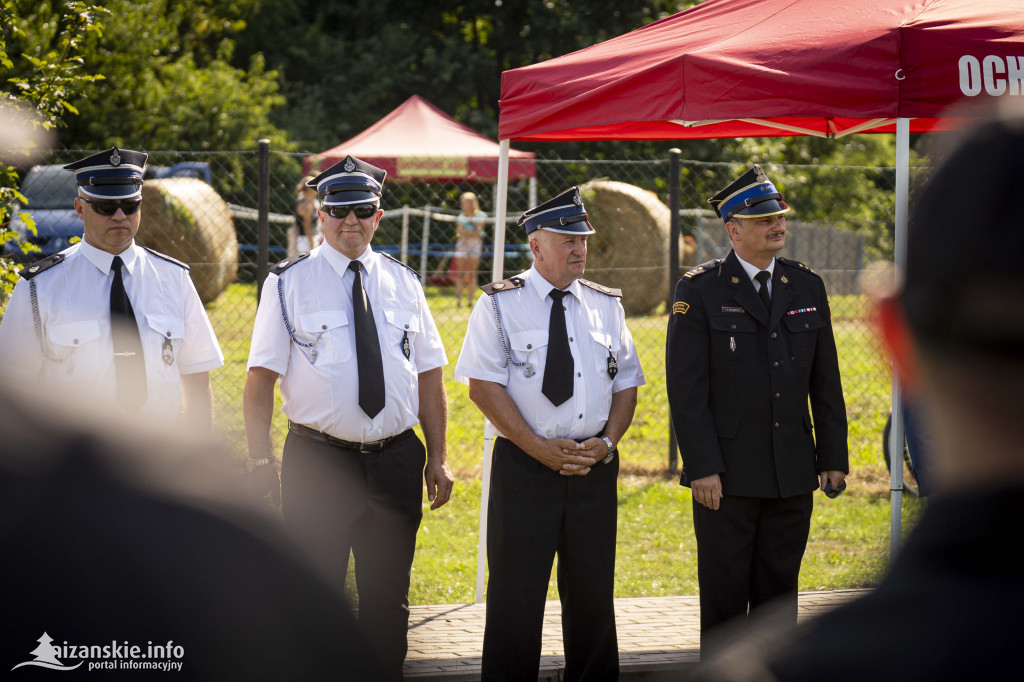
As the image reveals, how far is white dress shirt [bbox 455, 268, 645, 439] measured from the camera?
4316 mm

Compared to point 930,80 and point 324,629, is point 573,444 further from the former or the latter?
point 324,629

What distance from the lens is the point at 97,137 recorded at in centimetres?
1888

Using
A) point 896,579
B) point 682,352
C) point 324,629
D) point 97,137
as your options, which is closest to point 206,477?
point 324,629

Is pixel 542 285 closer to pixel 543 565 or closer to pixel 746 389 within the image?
pixel 746 389

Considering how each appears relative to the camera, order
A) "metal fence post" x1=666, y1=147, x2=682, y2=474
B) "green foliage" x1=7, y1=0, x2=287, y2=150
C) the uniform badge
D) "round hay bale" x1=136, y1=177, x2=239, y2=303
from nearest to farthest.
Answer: the uniform badge → "metal fence post" x1=666, y1=147, x2=682, y2=474 → "round hay bale" x1=136, y1=177, x2=239, y2=303 → "green foliage" x1=7, y1=0, x2=287, y2=150

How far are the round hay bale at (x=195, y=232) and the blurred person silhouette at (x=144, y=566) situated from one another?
903cm

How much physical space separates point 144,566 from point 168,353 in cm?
353

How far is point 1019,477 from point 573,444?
10.9ft

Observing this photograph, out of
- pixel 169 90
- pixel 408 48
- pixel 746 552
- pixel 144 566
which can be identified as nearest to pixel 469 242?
pixel 169 90

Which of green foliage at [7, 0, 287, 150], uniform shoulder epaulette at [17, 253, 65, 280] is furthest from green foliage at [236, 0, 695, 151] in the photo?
uniform shoulder epaulette at [17, 253, 65, 280]

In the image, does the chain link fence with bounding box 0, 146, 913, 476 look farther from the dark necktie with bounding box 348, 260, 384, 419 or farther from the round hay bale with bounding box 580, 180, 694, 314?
the dark necktie with bounding box 348, 260, 384, 419

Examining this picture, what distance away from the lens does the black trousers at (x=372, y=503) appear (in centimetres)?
413

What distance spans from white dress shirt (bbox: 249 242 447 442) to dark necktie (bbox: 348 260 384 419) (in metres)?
0.02

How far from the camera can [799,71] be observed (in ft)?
13.1
